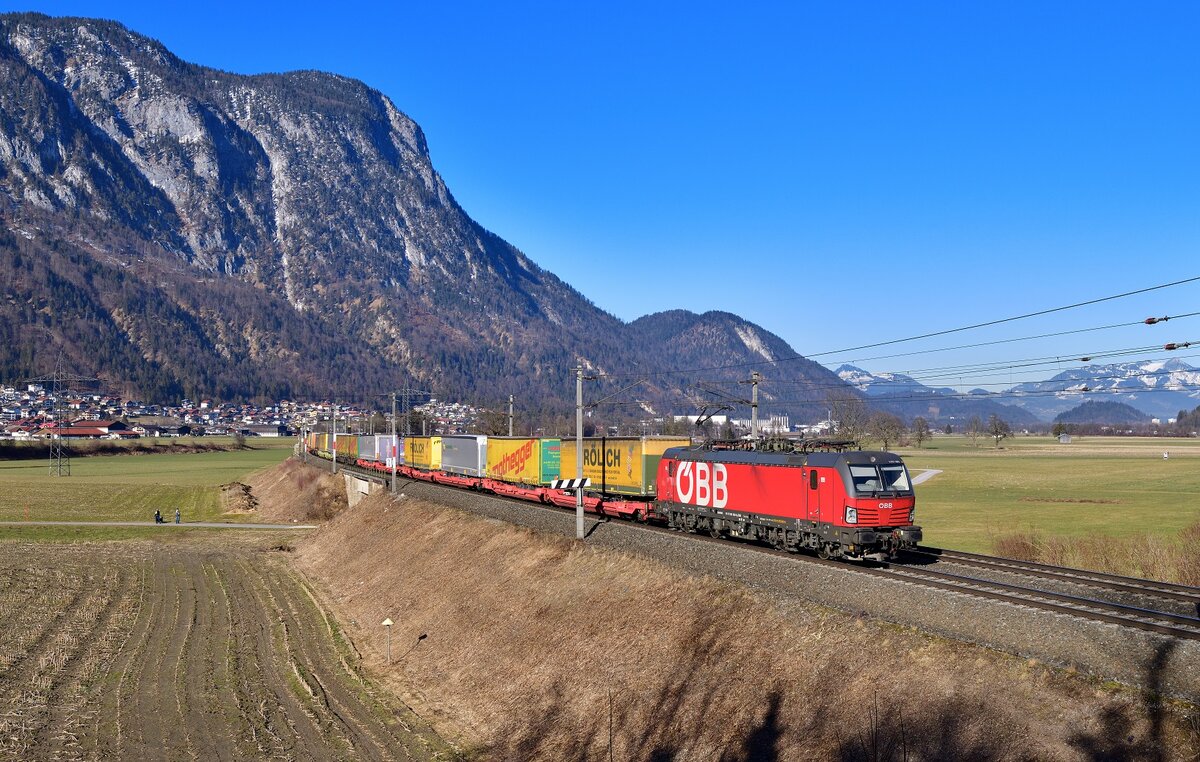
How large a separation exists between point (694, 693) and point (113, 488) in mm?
109641

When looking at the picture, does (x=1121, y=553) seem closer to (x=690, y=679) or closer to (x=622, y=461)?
(x=690, y=679)

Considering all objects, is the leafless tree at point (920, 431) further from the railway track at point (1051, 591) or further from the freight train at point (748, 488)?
the railway track at point (1051, 591)

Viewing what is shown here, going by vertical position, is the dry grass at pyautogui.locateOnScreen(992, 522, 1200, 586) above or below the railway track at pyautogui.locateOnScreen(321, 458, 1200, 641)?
below

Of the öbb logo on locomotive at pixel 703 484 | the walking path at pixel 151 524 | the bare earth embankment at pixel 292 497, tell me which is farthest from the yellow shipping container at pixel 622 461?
the bare earth embankment at pixel 292 497

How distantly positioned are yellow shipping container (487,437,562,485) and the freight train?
9cm

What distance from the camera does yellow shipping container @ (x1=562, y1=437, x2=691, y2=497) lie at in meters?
45.4

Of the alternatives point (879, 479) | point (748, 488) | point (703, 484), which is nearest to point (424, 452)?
point (703, 484)

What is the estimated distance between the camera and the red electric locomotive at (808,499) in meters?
29.3

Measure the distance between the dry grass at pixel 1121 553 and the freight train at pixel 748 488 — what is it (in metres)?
10.8

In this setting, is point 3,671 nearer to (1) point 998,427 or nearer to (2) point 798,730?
(2) point 798,730

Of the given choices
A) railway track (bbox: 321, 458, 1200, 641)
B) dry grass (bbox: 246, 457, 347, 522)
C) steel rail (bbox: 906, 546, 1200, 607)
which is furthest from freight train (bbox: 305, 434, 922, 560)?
dry grass (bbox: 246, 457, 347, 522)

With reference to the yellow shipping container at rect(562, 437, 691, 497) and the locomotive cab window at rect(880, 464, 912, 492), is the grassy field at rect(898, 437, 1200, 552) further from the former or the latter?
the locomotive cab window at rect(880, 464, 912, 492)

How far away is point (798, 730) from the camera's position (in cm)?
2058

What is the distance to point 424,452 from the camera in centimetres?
8594
